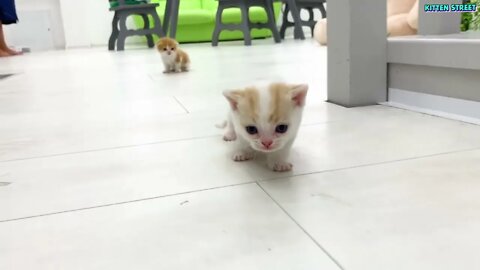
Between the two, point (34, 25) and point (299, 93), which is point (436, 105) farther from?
point (34, 25)

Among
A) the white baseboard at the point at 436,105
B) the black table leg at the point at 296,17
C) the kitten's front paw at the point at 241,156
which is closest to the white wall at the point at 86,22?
the black table leg at the point at 296,17

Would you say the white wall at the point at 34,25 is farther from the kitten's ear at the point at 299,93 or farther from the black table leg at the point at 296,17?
the kitten's ear at the point at 299,93

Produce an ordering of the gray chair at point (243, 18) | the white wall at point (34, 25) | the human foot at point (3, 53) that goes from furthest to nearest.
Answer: the white wall at point (34, 25) < the gray chair at point (243, 18) < the human foot at point (3, 53)

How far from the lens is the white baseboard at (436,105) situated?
1.10 metres

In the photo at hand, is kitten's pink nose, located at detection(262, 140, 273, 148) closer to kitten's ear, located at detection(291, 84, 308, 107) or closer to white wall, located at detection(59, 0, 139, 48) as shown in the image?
kitten's ear, located at detection(291, 84, 308, 107)

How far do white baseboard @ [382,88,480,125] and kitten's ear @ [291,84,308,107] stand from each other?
510mm

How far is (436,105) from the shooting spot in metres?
1.20

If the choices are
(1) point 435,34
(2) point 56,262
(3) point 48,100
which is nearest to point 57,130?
(3) point 48,100

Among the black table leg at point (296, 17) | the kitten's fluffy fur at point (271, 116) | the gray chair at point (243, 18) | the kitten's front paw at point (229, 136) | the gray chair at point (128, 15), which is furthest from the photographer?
the black table leg at point (296, 17)

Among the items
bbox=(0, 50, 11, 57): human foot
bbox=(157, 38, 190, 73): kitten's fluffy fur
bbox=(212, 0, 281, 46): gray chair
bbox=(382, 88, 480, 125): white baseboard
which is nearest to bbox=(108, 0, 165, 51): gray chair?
bbox=(212, 0, 281, 46): gray chair

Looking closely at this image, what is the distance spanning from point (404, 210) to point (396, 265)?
0.50 feet

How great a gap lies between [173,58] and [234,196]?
194 cm

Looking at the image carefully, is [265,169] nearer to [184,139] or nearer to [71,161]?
[184,139]

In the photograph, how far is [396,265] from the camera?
48 centimetres
